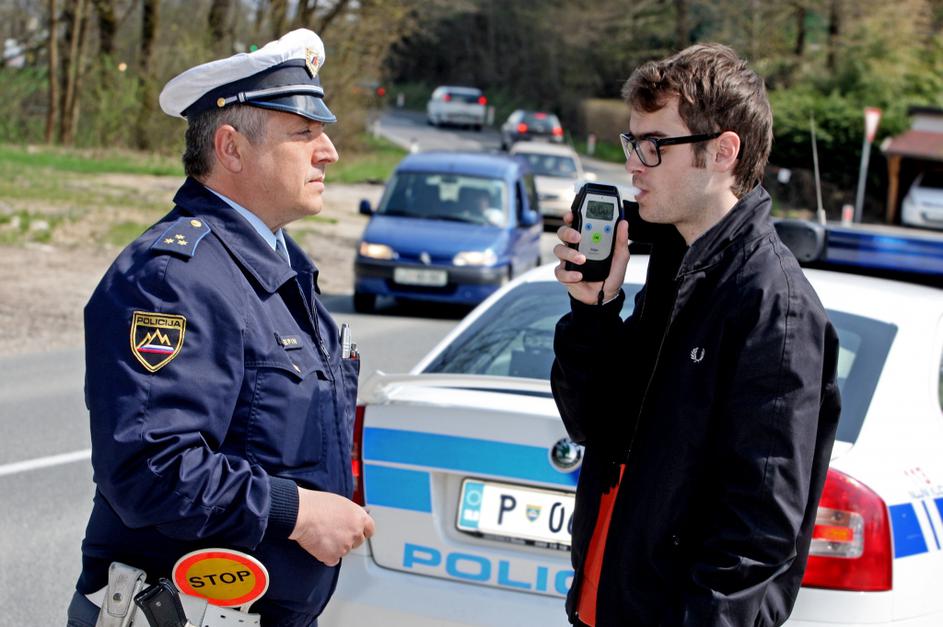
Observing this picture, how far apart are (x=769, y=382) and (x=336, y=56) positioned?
29.7 metres

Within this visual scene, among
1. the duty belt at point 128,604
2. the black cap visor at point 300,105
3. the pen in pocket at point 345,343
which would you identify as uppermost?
the black cap visor at point 300,105

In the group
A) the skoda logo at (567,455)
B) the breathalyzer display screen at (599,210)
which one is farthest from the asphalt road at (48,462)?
the breathalyzer display screen at (599,210)

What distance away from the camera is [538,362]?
4.16 metres

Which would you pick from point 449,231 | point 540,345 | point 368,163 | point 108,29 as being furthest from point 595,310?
point 368,163

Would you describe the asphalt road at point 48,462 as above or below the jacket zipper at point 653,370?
below

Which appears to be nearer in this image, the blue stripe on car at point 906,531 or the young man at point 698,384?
the young man at point 698,384

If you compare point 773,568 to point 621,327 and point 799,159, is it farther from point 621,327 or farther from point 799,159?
point 799,159

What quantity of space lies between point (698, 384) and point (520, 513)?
51.6 inches

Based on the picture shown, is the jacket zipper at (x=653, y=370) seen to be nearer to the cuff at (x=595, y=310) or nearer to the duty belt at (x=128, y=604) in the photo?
the cuff at (x=595, y=310)

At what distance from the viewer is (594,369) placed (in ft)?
8.19

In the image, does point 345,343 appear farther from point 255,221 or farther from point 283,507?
point 283,507

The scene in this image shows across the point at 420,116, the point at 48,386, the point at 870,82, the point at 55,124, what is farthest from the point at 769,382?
the point at 420,116

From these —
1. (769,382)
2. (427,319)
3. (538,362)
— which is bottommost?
(427,319)

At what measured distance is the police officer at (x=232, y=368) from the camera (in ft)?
7.02
